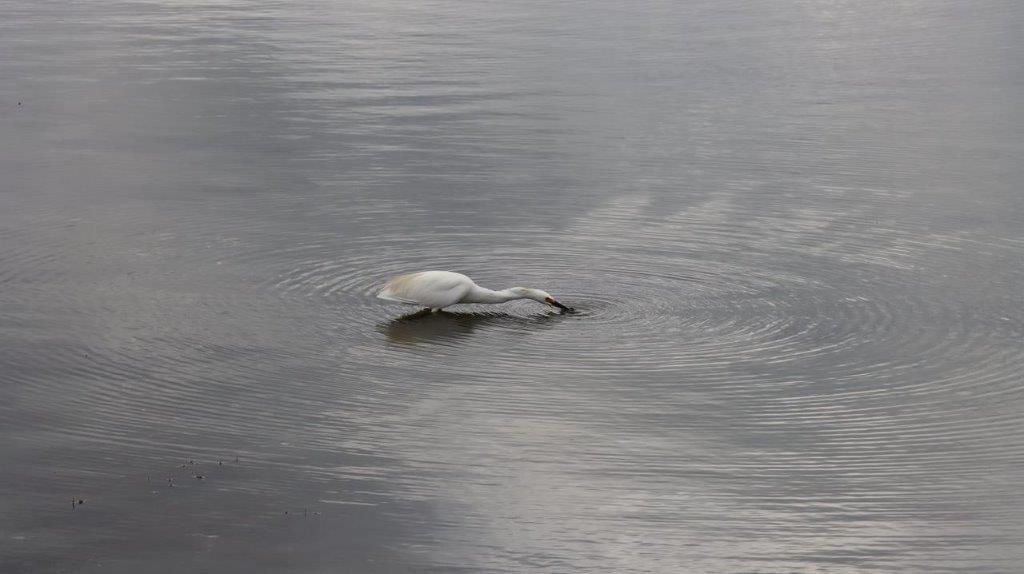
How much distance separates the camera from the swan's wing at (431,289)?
16156mm

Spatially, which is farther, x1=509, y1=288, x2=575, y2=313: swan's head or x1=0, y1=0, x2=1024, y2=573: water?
x1=509, y1=288, x2=575, y2=313: swan's head

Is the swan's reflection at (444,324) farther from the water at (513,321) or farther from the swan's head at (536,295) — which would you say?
the swan's head at (536,295)

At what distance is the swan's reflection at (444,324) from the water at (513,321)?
51 mm

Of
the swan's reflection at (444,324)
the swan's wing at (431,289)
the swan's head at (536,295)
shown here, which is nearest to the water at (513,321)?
the swan's reflection at (444,324)

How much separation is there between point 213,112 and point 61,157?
3881 millimetres

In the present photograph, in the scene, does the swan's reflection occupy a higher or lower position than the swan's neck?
lower

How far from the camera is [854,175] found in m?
22.8

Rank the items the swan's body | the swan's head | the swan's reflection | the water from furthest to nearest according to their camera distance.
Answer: the swan's head
the swan's body
the swan's reflection
the water

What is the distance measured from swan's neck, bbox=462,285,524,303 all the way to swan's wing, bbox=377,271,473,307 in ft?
0.29

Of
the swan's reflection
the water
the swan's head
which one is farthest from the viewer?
the swan's head

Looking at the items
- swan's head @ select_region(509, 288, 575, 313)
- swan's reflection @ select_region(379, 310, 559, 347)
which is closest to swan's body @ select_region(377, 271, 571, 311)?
swan's head @ select_region(509, 288, 575, 313)

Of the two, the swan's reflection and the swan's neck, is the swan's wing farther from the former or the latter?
the swan's reflection

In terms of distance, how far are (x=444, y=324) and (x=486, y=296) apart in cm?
50

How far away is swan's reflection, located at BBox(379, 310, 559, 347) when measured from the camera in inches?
627
